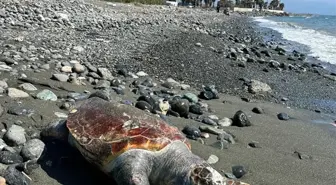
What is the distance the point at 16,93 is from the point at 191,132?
8.57ft

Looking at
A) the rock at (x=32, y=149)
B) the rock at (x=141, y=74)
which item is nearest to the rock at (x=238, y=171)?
the rock at (x=32, y=149)

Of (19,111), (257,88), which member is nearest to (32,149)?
(19,111)

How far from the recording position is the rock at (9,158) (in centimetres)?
395

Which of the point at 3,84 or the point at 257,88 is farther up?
the point at 3,84

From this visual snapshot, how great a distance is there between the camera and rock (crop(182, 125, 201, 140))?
564 cm

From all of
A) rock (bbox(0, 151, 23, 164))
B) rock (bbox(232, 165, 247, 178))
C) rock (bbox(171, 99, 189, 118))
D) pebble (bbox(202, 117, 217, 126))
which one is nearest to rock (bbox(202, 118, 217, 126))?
pebble (bbox(202, 117, 217, 126))

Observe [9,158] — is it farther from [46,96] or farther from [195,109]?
[195,109]

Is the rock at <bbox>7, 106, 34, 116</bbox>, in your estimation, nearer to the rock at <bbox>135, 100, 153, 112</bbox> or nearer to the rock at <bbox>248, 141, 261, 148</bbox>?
the rock at <bbox>135, 100, 153, 112</bbox>

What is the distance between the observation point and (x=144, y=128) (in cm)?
404

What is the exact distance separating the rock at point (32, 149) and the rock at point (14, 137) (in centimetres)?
17

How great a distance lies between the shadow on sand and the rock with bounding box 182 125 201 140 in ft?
5.77

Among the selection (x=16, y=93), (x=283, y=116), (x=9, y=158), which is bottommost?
(x=283, y=116)

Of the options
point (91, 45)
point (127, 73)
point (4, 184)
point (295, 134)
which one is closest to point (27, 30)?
point (91, 45)

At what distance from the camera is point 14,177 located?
12.0 ft
